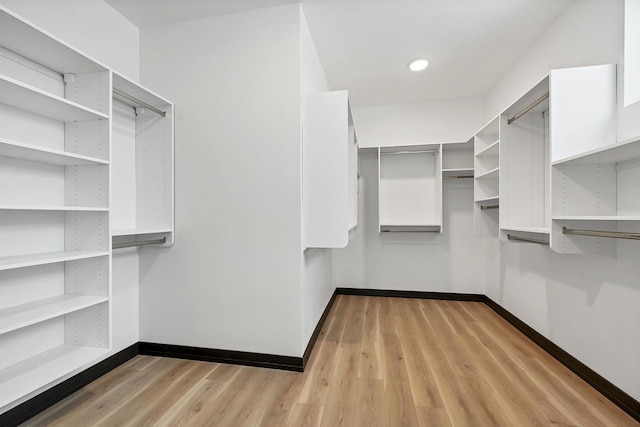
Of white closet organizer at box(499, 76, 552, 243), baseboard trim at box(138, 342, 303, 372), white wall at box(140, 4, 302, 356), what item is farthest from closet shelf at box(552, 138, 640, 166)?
baseboard trim at box(138, 342, 303, 372)

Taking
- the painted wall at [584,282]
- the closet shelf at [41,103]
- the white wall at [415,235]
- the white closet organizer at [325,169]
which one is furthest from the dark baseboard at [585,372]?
the closet shelf at [41,103]

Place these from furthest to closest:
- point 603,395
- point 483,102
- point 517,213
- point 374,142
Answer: point 374,142, point 483,102, point 517,213, point 603,395

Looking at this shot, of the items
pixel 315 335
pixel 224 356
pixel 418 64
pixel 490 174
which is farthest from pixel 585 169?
pixel 224 356

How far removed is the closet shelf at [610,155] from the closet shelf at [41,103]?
2.66 meters

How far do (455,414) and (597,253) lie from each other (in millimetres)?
1343

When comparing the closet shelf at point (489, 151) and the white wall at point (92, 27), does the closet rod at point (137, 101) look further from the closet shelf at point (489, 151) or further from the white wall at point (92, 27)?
the closet shelf at point (489, 151)

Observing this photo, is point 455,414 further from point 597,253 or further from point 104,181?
point 104,181

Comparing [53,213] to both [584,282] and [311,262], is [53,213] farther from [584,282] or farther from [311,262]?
[584,282]

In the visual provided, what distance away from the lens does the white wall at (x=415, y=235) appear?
3.82m

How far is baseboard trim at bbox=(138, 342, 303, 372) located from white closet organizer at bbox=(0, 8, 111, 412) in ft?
2.14

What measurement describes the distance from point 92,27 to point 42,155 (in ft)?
3.66

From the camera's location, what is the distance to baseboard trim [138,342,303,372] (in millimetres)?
2096

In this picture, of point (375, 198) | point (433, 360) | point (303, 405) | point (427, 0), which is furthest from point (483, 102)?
point (303, 405)

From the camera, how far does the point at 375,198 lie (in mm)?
4074
